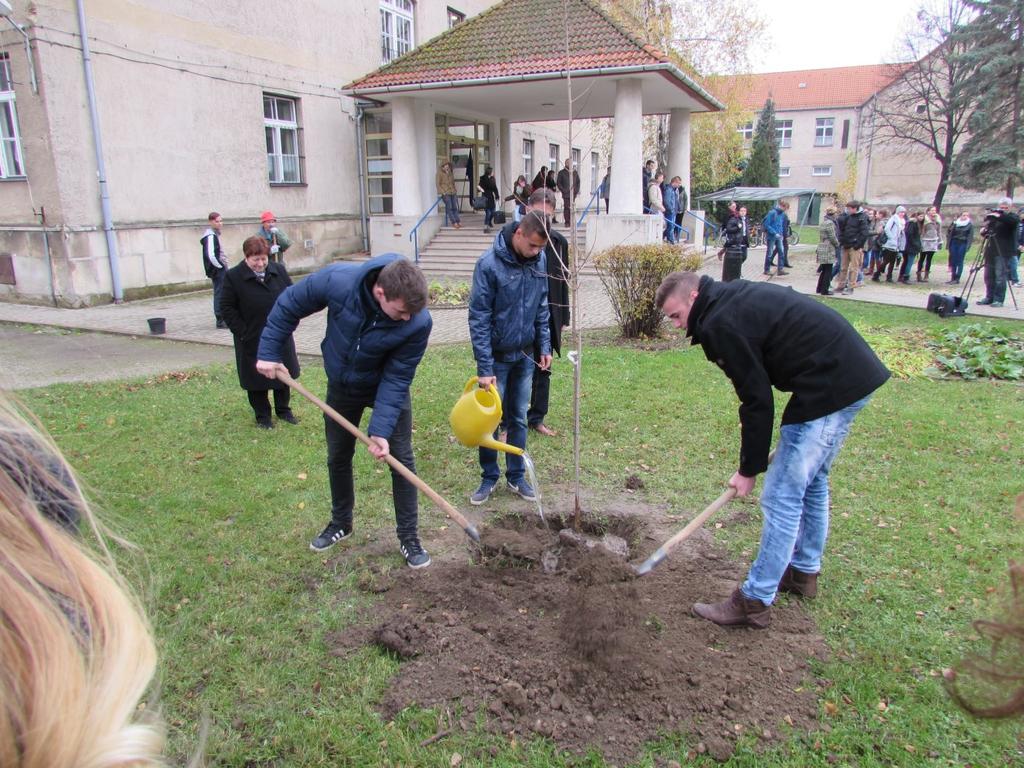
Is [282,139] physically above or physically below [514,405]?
above

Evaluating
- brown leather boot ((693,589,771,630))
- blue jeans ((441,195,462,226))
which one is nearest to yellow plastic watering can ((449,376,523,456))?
brown leather boot ((693,589,771,630))

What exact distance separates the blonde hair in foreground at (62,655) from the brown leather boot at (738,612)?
2959mm

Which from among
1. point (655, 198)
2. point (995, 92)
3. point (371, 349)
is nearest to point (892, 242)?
point (655, 198)

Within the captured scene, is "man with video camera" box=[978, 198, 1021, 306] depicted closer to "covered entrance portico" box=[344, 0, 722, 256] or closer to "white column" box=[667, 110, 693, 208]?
"covered entrance portico" box=[344, 0, 722, 256]

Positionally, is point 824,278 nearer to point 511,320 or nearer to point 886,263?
point 886,263

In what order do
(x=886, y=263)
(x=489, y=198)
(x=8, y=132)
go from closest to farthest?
1. (x=8, y=132)
2. (x=886, y=263)
3. (x=489, y=198)

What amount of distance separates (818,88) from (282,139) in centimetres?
4737

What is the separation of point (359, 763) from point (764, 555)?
193cm

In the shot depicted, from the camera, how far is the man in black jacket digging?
2.95 m

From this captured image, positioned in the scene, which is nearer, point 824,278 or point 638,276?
point 638,276

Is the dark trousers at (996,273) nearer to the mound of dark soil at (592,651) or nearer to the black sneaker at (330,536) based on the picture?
the mound of dark soil at (592,651)

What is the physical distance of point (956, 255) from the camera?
15.8 meters

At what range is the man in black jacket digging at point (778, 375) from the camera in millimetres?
2945

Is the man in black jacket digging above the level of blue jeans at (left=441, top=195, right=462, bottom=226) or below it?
below
